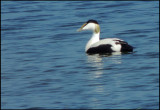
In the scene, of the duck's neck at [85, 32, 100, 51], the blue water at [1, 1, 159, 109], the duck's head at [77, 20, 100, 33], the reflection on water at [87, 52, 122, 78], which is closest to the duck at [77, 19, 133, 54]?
the duck's neck at [85, 32, 100, 51]

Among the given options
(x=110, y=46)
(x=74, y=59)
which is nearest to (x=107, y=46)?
(x=110, y=46)

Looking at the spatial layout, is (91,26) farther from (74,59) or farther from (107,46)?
(74,59)

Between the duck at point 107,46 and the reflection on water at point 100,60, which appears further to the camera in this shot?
the duck at point 107,46

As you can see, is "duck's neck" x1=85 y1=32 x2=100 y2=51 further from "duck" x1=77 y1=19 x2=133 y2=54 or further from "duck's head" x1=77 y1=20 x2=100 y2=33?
"duck's head" x1=77 y1=20 x2=100 y2=33

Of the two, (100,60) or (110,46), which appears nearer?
(100,60)

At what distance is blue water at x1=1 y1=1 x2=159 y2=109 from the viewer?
426 inches

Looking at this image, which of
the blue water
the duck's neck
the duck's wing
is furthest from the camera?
the duck's neck

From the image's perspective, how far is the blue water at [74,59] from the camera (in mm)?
10820

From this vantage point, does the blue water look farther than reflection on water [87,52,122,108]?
No

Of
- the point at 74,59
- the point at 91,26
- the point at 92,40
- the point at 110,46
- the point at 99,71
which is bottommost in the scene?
the point at 99,71

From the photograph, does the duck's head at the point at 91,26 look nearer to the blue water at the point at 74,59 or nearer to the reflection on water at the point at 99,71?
the blue water at the point at 74,59

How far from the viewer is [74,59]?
48.5 feet

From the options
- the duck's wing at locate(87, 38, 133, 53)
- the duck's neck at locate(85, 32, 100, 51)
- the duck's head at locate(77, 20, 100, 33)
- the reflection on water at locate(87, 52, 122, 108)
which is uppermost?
the duck's head at locate(77, 20, 100, 33)

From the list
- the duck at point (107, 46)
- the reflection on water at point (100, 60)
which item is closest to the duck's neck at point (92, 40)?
the duck at point (107, 46)
